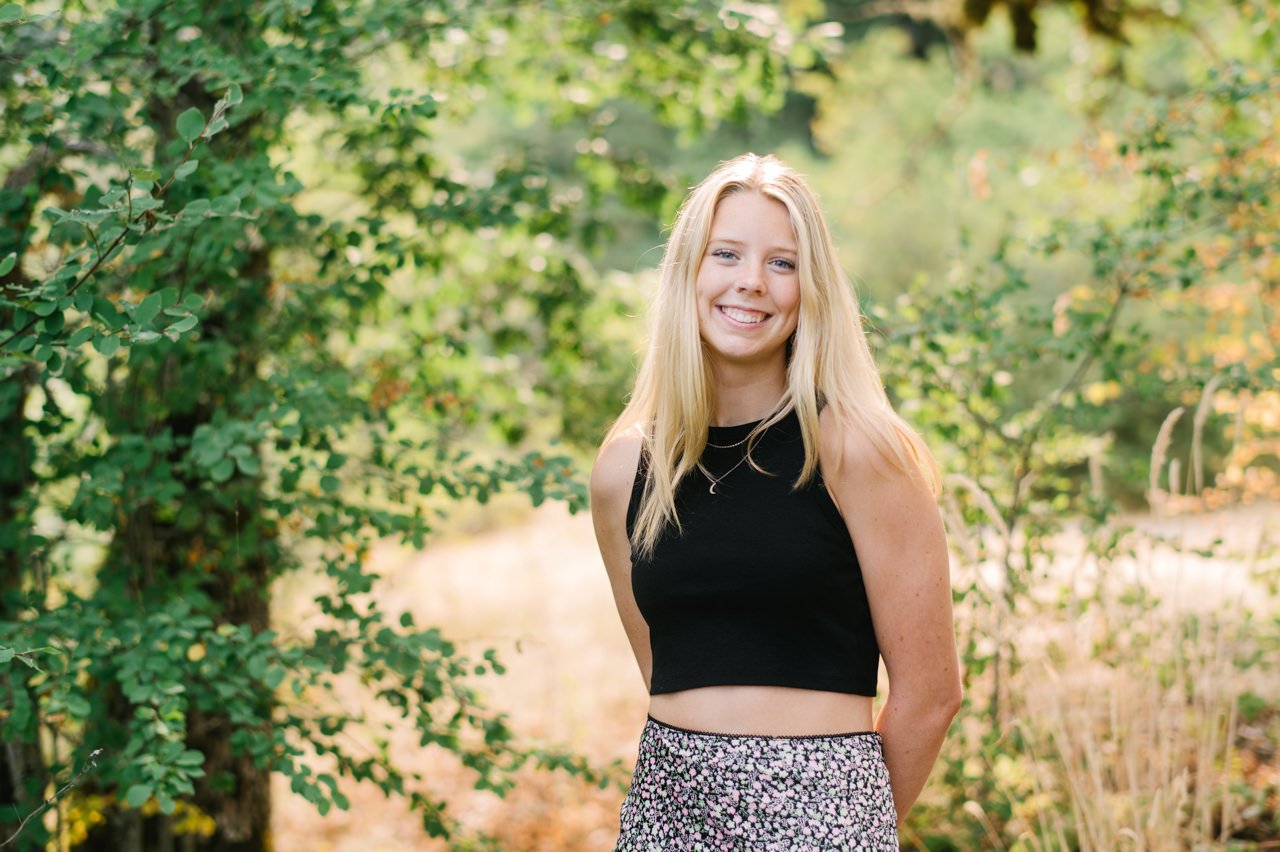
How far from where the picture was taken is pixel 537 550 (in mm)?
11672

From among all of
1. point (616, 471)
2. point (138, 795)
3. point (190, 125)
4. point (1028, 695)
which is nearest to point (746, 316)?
point (616, 471)

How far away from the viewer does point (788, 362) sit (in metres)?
2.12

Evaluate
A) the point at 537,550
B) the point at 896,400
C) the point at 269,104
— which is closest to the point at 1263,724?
the point at 896,400

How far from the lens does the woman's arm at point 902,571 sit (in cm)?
191

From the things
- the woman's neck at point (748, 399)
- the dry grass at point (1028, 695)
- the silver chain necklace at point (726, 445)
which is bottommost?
the dry grass at point (1028, 695)

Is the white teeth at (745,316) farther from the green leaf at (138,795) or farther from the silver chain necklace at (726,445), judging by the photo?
the green leaf at (138,795)

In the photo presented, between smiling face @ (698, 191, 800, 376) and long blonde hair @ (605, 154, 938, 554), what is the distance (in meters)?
0.02

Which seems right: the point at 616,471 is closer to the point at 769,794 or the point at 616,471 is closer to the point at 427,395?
the point at 769,794

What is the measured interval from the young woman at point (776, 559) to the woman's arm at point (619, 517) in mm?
95

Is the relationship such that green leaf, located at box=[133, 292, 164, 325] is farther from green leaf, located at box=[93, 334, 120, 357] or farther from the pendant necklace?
the pendant necklace

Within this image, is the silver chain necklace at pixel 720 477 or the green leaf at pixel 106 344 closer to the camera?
the green leaf at pixel 106 344

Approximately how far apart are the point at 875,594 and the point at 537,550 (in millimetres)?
9890

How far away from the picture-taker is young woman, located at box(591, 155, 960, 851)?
188cm

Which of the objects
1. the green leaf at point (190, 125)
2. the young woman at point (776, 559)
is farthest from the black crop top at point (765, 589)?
the green leaf at point (190, 125)
